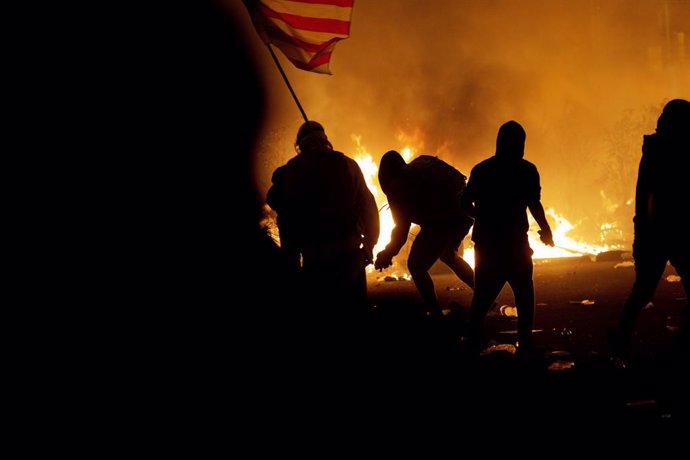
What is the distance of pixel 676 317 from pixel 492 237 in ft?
7.75

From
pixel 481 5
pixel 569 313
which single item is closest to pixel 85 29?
pixel 569 313

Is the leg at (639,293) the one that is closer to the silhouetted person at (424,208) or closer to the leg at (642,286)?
the leg at (642,286)

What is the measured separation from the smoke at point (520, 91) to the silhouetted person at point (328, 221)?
7321 millimetres

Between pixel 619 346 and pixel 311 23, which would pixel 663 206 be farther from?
pixel 311 23

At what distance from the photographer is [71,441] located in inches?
132

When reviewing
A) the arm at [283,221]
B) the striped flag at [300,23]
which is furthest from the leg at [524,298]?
the striped flag at [300,23]

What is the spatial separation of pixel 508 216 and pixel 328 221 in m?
1.36

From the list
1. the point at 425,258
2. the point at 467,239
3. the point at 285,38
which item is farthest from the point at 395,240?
the point at 467,239

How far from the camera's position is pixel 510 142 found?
4414mm

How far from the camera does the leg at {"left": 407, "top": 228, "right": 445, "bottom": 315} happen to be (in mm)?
5531

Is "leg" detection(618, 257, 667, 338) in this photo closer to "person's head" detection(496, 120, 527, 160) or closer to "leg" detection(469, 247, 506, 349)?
"leg" detection(469, 247, 506, 349)

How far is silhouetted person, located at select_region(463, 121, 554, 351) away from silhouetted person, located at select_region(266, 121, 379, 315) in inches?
36.1

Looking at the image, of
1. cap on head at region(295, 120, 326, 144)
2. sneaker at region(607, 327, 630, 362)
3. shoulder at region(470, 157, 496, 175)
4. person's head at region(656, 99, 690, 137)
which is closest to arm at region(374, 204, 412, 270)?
shoulder at region(470, 157, 496, 175)

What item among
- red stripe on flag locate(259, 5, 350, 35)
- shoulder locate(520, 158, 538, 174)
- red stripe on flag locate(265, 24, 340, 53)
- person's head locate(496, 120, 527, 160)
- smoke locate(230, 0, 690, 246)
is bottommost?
shoulder locate(520, 158, 538, 174)
